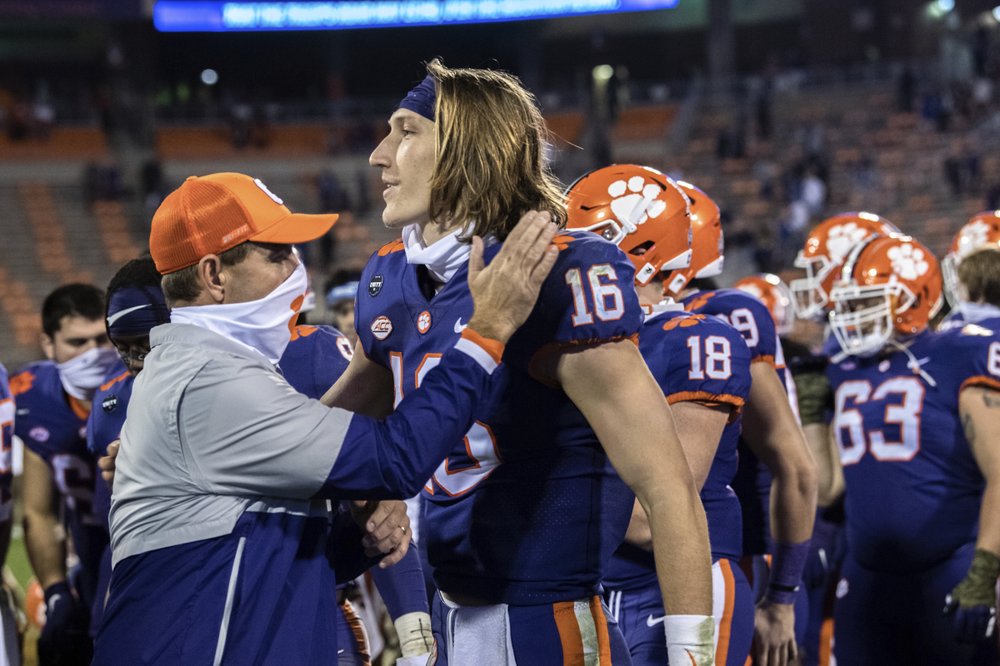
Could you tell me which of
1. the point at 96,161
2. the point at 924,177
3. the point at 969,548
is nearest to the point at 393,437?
the point at 969,548

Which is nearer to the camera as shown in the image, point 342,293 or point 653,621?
point 653,621

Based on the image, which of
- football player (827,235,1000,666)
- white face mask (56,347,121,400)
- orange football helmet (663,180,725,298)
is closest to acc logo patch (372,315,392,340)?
orange football helmet (663,180,725,298)

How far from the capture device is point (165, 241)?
8.27 ft

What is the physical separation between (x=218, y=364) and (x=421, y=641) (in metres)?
1.49

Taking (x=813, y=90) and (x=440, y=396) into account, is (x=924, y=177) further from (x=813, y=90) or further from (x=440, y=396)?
(x=440, y=396)

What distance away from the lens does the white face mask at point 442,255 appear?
2.45 metres

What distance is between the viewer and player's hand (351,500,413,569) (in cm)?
260

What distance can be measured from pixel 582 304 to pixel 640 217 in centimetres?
112

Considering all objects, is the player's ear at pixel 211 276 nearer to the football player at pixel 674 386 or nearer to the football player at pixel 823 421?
the football player at pixel 674 386

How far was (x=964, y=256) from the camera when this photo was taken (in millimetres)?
5613

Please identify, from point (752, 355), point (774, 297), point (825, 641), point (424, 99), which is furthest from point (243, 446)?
point (774, 297)

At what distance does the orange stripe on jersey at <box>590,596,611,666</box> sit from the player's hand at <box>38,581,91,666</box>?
9.79 feet

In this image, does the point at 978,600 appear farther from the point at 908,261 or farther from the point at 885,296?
the point at 908,261

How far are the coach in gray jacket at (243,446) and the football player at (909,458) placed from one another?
2.69 metres
